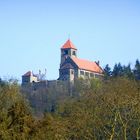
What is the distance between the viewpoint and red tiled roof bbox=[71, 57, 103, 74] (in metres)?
117

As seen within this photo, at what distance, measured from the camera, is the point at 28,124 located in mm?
23891

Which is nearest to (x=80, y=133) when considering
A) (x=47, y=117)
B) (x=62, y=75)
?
(x=47, y=117)

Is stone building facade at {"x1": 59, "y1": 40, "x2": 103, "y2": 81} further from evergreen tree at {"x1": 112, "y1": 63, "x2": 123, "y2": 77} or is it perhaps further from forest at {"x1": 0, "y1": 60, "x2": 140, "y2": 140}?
forest at {"x1": 0, "y1": 60, "x2": 140, "y2": 140}

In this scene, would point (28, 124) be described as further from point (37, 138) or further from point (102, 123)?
point (102, 123)

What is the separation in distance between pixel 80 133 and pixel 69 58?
85826mm

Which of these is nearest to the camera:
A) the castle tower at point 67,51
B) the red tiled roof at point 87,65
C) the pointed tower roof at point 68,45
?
the red tiled roof at point 87,65

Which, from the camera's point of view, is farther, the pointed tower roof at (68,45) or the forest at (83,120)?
the pointed tower roof at (68,45)

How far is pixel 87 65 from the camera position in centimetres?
12031

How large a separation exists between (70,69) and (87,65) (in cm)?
751

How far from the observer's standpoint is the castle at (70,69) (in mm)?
113125

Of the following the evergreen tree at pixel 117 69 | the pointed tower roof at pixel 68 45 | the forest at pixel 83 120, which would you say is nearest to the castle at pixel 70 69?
the pointed tower roof at pixel 68 45

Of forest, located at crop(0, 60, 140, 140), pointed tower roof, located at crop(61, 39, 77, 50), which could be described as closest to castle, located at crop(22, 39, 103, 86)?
pointed tower roof, located at crop(61, 39, 77, 50)

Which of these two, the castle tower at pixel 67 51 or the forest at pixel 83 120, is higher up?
the castle tower at pixel 67 51

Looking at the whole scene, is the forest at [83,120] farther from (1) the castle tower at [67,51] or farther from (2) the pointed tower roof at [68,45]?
(2) the pointed tower roof at [68,45]
